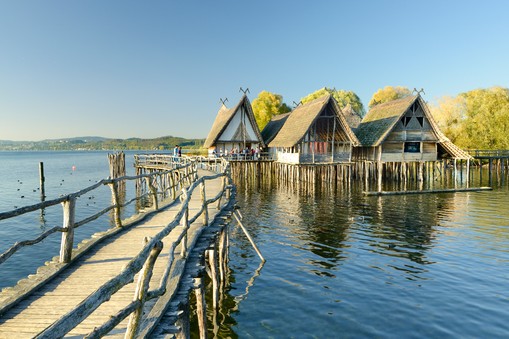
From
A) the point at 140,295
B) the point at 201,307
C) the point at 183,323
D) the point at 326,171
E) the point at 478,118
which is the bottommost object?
the point at 201,307

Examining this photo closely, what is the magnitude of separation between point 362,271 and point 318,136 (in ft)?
79.5

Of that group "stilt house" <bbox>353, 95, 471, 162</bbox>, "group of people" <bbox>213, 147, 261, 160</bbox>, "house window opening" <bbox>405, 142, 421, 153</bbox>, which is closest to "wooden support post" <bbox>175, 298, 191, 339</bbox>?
"group of people" <bbox>213, 147, 261, 160</bbox>

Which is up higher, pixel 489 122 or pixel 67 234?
pixel 489 122

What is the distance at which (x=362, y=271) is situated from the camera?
36.1 feet

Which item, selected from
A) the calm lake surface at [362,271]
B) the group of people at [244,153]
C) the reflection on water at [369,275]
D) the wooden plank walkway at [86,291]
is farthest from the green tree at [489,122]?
the wooden plank walkway at [86,291]

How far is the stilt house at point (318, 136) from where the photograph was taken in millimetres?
30719

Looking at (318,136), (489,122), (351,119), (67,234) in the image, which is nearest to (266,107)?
(351,119)

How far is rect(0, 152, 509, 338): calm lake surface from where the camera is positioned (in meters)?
7.96

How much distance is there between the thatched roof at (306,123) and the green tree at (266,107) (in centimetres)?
2217

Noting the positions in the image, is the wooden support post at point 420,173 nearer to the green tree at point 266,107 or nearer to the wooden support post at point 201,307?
the green tree at point 266,107

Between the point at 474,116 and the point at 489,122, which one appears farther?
the point at 474,116

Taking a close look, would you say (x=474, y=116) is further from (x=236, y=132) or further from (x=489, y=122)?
(x=236, y=132)

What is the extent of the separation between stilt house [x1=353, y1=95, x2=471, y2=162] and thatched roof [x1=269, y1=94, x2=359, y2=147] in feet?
10.4

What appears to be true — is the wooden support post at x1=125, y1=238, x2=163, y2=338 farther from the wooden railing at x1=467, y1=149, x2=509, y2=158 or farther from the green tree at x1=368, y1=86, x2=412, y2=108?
the green tree at x1=368, y1=86, x2=412, y2=108
